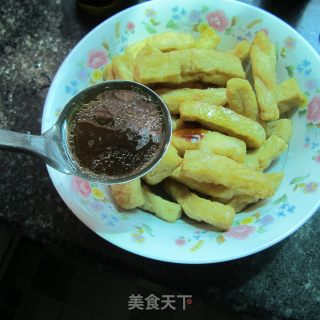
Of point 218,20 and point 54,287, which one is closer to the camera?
point 218,20

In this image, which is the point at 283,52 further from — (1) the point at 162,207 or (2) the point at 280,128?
(1) the point at 162,207

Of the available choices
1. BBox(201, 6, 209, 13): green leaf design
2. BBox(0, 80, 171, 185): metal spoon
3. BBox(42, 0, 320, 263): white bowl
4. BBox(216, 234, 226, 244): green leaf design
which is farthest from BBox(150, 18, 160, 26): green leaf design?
BBox(216, 234, 226, 244): green leaf design

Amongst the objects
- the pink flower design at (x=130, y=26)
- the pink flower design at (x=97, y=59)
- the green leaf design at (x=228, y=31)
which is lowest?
the pink flower design at (x=97, y=59)

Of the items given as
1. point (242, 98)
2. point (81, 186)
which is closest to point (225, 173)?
point (242, 98)

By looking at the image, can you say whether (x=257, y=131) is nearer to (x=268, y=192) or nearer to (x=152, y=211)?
(x=268, y=192)

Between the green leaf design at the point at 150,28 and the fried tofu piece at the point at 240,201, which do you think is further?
the green leaf design at the point at 150,28

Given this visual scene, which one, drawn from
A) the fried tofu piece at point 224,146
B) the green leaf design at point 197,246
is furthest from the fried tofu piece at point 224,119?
the green leaf design at point 197,246

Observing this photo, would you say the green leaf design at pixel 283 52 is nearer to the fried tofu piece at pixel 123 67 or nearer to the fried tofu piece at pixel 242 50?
the fried tofu piece at pixel 242 50
